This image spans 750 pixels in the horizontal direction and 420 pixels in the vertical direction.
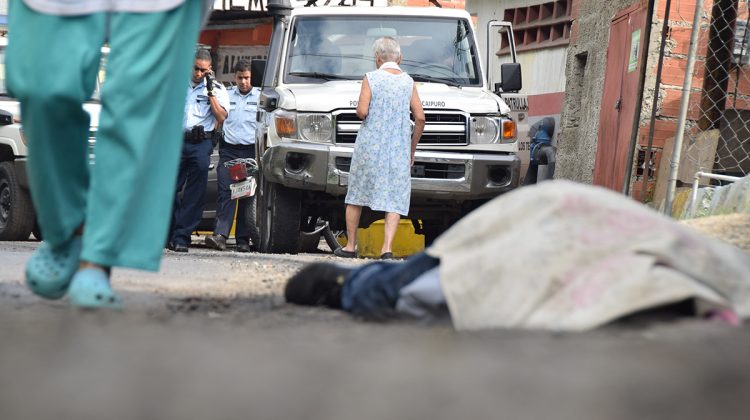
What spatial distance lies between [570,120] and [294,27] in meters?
7.93

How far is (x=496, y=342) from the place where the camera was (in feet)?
11.8

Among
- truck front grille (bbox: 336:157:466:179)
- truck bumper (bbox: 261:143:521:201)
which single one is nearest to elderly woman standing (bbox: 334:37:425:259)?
truck bumper (bbox: 261:143:521:201)

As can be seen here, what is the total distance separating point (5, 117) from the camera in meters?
12.6

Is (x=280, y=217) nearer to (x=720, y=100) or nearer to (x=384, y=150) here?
(x=384, y=150)

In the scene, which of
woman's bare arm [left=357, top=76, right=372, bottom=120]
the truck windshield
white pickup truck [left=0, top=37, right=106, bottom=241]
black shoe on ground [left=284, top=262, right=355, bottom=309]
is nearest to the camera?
black shoe on ground [left=284, top=262, right=355, bottom=309]

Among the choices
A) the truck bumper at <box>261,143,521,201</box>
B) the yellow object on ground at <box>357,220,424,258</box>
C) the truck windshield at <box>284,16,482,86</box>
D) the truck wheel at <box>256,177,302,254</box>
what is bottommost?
the yellow object on ground at <box>357,220,424,258</box>

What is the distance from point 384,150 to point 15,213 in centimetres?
364

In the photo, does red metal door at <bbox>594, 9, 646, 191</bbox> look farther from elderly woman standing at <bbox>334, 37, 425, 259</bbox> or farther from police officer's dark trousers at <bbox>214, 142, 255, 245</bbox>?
elderly woman standing at <bbox>334, 37, 425, 259</bbox>

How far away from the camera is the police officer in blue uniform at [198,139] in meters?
12.7

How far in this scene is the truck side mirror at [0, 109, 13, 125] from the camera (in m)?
12.6

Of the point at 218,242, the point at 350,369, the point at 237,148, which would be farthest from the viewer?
the point at 237,148

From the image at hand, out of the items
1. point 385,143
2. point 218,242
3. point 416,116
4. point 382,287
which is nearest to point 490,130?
point 416,116

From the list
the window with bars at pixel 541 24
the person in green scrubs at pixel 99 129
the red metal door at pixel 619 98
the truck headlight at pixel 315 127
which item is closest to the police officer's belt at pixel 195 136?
the truck headlight at pixel 315 127

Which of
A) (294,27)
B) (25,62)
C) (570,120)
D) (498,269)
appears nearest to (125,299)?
(25,62)
